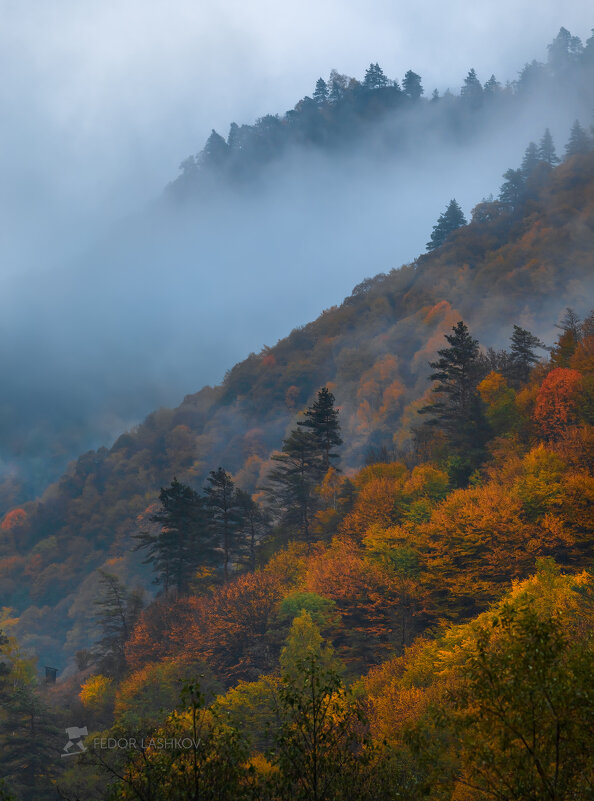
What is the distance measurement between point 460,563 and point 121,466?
498ft

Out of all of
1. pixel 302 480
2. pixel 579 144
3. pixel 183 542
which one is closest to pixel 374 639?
pixel 302 480

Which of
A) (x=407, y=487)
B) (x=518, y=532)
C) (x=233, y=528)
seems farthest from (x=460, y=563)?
(x=233, y=528)

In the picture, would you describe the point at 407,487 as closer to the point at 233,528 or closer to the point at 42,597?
the point at 233,528

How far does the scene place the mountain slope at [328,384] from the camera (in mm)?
136875

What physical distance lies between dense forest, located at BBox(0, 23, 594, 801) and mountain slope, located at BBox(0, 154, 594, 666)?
953mm

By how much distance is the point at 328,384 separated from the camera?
161 m

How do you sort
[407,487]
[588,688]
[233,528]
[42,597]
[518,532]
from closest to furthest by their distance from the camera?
[588,688] → [518,532] → [407,487] → [233,528] → [42,597]

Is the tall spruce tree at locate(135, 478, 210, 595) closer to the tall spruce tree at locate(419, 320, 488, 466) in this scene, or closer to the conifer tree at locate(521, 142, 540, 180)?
the tall spruce tree at locate(419, 320, 488, 466)

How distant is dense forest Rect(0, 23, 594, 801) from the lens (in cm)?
1438

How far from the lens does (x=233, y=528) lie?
240ft

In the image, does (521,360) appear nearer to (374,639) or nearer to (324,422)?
(324,422)

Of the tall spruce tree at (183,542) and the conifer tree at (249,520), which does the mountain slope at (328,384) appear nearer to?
the conifer tree at (249,520)

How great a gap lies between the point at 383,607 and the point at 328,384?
11132cm

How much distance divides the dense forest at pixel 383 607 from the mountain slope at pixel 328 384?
0.95 meters
